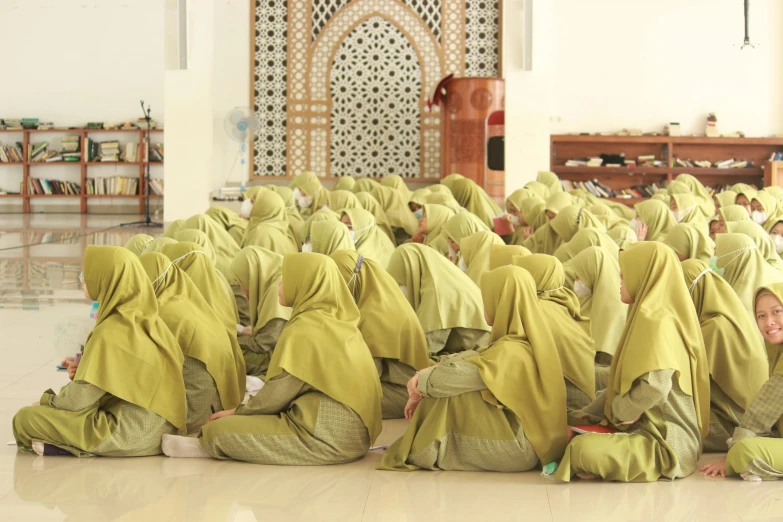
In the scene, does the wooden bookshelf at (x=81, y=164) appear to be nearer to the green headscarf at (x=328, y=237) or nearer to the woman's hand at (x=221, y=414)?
the green headscarf at (x=328, y=237)

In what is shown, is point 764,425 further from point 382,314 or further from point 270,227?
point 270,227

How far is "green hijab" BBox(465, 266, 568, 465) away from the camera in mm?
3268

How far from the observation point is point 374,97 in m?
12.2

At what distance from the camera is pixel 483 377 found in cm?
324

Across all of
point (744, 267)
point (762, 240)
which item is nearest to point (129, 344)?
point (744, 267)

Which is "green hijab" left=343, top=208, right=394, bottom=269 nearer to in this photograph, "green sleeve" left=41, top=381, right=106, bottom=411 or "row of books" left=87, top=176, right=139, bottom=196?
"green sleeve" left=41, top=381, right=106, bottom=411

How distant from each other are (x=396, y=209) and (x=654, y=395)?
5.27 m

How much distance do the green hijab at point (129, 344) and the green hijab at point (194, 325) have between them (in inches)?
5.6

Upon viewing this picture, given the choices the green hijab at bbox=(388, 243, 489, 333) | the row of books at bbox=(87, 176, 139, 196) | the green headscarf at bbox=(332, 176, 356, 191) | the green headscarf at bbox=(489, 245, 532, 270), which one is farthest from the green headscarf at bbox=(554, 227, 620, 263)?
the row of books at bbox=(87, 176, 139, 196)

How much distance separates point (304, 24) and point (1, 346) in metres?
7.60

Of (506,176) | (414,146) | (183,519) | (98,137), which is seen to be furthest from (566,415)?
(98,137)

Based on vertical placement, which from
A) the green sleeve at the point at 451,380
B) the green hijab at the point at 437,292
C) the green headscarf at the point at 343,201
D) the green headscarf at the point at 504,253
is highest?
the green headscarf at the point at 343,201

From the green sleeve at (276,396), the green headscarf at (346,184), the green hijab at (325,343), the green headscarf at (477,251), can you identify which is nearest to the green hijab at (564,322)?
the green hijab at (325,343)

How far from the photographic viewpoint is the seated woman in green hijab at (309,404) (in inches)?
133
